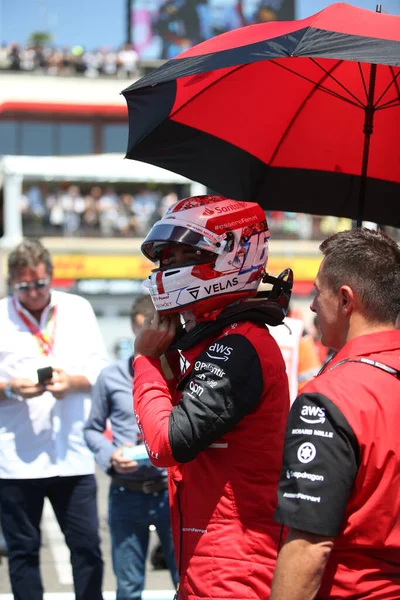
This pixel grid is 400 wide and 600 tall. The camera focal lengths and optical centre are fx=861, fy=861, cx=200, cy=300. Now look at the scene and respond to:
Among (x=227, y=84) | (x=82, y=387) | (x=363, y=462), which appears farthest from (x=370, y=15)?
(x=82, y=387)

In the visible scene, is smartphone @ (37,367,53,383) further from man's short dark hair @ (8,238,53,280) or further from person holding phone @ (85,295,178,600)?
man's short dark hair @ (8,238,53,280)

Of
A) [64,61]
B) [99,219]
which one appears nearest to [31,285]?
[99,219]

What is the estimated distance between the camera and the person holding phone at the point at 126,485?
15.1 feet

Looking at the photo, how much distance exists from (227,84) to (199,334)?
1.23 metres

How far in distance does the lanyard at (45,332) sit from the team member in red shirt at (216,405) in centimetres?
219

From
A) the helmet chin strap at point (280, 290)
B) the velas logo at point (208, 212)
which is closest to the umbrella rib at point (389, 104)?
the helmet chin strap at point (280, 290)

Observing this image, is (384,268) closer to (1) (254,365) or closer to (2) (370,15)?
(1) (254,365)

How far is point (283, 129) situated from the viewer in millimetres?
3639

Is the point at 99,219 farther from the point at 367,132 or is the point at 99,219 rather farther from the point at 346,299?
the point at 346,299

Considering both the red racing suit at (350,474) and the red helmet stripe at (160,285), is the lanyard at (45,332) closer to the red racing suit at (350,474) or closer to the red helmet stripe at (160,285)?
the red helmet stripe at (160,285)

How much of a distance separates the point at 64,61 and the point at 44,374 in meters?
35.3

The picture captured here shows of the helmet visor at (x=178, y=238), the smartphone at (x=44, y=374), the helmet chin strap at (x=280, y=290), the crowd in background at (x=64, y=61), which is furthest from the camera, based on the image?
the crowd in background at (x=64, y=61)

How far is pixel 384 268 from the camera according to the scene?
223 centimetres

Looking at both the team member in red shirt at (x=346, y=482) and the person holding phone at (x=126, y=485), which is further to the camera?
A: the person holding phone at (x=126, y=485)
